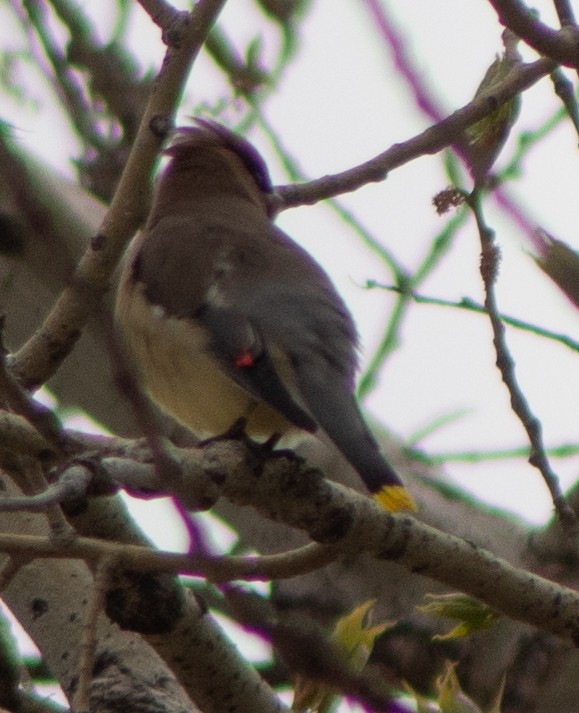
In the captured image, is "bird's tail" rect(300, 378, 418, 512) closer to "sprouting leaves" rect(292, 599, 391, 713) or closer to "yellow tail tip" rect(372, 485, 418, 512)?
"yellow tail tip" rect(372, 485, 418, 512)

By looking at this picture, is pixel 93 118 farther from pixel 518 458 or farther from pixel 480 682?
pixel 480 682

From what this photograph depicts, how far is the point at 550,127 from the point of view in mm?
4656

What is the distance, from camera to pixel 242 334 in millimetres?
3602

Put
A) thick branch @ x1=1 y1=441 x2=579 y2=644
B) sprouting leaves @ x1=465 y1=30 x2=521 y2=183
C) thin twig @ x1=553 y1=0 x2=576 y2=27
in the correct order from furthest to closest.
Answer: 1. sprouting leaves @ x1=465 y1=30 x2=521 y2=183
2. thick branch @ x1=1 y1=441 x2=579 y2=644
3. thin twig @ x1=553 y1=0 x2=576 y2=27

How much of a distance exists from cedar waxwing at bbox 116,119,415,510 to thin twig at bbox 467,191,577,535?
296mm

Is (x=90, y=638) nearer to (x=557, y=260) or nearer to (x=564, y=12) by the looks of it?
(x=557, y=260)

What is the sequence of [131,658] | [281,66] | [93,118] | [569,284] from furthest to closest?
[93,118], [281,66], [131,658], [569,284]

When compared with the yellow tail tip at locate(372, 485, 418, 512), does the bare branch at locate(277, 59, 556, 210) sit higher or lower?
higher

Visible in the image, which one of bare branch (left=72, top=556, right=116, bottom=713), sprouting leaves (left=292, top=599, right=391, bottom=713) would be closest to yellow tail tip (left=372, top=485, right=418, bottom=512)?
sprouting leaves (left=292, top=599, right=391, bottom=713)

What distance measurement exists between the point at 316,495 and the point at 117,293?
168 centimetres

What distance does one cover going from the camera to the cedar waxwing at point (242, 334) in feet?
11.1

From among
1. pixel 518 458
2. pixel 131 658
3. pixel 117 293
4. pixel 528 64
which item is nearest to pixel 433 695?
pixel 518 458

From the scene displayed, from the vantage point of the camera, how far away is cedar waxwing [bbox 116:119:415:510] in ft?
11.1

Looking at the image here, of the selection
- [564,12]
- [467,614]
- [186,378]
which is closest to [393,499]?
[467,614]
